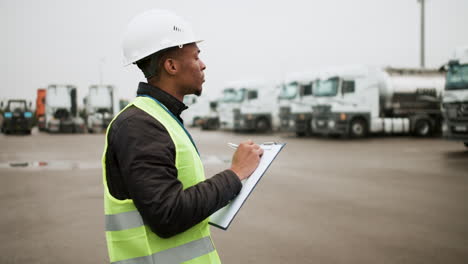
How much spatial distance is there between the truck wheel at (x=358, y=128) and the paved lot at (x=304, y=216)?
9753 millimetres

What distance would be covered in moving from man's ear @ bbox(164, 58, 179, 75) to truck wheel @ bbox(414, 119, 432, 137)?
2288 cm

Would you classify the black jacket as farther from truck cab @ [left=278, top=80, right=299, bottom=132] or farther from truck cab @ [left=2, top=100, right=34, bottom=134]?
truck cab @ [left=2, top=100, right=34, bottom=134]

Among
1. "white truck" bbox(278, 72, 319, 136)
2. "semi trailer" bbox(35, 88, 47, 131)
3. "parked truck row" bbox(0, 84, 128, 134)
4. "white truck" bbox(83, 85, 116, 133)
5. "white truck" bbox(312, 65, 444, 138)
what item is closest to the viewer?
"white truck" bbox(312, 65, 444, 138)

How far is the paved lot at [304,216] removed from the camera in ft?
15.4

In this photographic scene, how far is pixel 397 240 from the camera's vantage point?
5.09m

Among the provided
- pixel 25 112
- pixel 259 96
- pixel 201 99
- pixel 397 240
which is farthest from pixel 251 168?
pixel 201 99

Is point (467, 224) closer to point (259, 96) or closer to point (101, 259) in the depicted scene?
point (101, 259)

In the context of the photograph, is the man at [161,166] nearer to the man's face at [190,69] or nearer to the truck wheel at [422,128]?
the man's face at [190,69]

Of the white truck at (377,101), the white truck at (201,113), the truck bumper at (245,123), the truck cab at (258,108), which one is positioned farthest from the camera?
the white truck at (201,113)

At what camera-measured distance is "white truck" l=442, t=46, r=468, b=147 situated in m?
14.4

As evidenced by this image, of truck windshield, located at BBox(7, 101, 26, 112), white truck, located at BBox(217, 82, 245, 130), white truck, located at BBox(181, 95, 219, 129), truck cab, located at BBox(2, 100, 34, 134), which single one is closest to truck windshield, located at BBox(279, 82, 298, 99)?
white truck, located at BBox(217, 82, 245, 130)

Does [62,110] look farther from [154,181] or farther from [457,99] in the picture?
[154,181]

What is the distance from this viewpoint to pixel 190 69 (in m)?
1.90

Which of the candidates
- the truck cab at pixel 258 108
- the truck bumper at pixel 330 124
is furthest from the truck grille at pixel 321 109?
the truck cab at pixel 258 108
